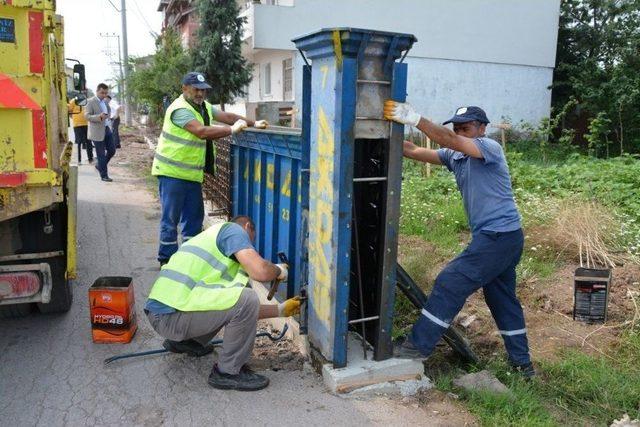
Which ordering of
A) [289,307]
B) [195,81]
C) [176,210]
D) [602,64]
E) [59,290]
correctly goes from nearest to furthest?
[289,307]
[59,290]
[195,81]
[176,210]
[602,64]

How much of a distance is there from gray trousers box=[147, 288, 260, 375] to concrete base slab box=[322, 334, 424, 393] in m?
0.51

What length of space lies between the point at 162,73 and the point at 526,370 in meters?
20.5

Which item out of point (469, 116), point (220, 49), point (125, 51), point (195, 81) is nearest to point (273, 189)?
point (195, 81)

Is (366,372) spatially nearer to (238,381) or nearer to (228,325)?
(238,381)

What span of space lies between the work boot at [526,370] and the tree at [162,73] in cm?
1823

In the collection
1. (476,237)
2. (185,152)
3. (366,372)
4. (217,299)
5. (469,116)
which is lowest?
(366,372)

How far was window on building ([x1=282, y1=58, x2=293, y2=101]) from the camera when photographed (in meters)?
19.7

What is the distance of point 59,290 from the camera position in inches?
177

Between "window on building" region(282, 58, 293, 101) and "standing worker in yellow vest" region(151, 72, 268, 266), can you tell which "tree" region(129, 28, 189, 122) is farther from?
"standing worker in yellow vest" region(151, 72, 268, 266)

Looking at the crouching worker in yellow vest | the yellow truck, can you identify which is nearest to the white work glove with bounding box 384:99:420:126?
the crouching worker in yellow vest

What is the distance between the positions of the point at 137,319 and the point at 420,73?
54.5 ft

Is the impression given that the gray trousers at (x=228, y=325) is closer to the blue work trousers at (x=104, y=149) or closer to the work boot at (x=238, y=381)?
the work boot at (x=238, y=381)

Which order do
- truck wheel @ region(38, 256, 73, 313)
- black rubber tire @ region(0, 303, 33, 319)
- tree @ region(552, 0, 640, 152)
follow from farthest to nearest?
1. tree @ region(552, 0, 640, 152)
2. black rubber tire @ region(0, 303, 33, 319)
3. truck wheel @ region(38, 256, 73, 313)

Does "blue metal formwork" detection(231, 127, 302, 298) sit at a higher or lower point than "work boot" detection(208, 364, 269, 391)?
higher
